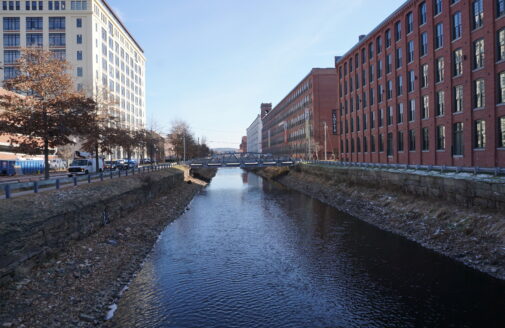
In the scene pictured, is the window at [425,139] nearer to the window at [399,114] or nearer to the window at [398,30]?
the window at [399,114]

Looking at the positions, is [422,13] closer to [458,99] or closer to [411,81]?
[411,81]

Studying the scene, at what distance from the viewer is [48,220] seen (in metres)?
15.0

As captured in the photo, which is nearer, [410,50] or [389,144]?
[410,50]

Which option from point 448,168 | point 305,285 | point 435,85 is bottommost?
point 305,285

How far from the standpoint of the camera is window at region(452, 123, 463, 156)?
32750mm

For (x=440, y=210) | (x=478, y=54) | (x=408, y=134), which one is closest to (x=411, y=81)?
(x=408, y=134)

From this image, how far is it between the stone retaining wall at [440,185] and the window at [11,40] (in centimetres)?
7273

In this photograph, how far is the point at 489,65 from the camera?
28.7 m

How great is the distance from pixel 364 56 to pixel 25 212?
168 ft

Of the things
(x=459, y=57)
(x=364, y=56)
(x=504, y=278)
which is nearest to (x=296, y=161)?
(x=364, y=56)

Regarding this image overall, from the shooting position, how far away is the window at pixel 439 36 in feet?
115

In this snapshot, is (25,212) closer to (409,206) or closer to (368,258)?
(368,258)

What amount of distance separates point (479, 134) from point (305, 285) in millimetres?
24115

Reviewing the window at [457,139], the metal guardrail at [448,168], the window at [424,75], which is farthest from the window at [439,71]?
the metal guardrail at [448,168]
